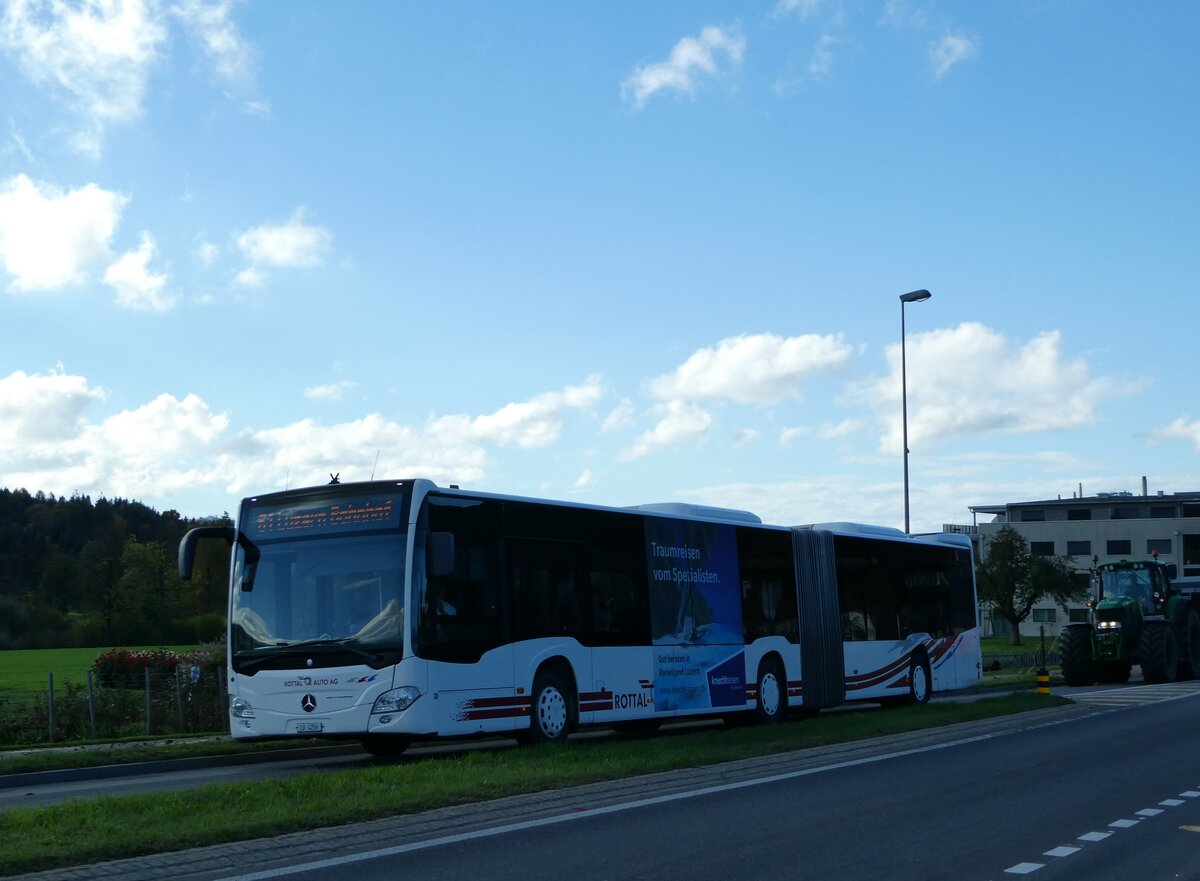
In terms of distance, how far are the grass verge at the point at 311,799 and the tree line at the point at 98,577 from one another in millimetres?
22754

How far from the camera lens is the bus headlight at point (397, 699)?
48.9 ft

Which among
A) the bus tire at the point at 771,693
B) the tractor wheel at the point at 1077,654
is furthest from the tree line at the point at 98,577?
the tractor wheel at the point at 1077,654

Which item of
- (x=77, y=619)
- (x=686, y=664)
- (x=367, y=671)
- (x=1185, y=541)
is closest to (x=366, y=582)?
(x=367, y=671)

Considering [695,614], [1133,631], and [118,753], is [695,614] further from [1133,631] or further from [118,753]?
[1133,631]

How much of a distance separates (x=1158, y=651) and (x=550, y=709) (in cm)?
2328

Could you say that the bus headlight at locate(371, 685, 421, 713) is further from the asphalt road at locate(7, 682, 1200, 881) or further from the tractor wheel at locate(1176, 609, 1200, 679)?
the tractor wheel at locate(1176, 609, 1200, 679)

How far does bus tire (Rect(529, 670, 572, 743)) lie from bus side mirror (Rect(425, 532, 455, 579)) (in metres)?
2.46

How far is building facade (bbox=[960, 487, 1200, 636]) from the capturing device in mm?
106500

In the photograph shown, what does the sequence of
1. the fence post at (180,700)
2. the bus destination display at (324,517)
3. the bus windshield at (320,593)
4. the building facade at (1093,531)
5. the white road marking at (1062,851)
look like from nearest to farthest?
the white road marking at (1062,851), the bus windshield at (320,593), the bus destination display at (324,517), the fence post at (180,700), the building facade at (1093,531)

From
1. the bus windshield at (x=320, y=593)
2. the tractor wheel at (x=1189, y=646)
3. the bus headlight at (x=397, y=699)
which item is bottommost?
the tractor wheel at (x=1189, y=646)

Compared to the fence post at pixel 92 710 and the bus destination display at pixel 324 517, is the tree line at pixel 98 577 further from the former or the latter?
the bus destination display at pixel 324 517

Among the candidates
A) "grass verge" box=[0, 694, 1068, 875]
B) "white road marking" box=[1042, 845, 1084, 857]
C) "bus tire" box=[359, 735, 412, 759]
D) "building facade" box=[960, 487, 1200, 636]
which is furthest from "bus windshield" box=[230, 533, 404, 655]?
"building facade" box=[960, 487, 1200, 636]

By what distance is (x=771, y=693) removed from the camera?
21.8 metres

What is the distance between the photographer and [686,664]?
1966 cm
